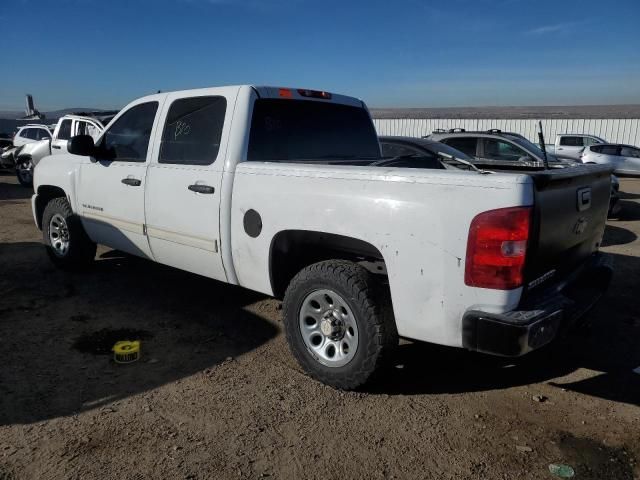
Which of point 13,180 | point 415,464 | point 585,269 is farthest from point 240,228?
point 13,180

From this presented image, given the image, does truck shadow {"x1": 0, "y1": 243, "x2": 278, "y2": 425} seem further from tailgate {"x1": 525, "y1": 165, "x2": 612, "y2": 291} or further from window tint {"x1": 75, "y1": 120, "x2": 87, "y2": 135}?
window tint {"x1": 75, "y1": 120, "x2": 87, "y2": 135}

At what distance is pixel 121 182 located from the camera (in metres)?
4.80

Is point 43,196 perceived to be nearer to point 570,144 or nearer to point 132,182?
point 132,182

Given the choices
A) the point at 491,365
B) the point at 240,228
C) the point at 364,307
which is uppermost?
the point at 240,228

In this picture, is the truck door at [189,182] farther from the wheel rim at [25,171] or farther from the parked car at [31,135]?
the parked car at [31,135]

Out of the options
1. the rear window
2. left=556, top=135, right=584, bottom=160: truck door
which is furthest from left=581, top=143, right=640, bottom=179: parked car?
the rear window

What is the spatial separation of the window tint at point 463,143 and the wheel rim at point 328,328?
347 inches

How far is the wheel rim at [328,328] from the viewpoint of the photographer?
3359mm

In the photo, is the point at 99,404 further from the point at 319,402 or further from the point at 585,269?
the point at 585,269

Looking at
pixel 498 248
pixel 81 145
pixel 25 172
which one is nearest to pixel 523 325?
pixel 498 248

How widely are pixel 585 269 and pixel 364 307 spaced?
171 centimetres

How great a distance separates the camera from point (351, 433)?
302cm

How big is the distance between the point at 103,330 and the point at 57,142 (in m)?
10.1

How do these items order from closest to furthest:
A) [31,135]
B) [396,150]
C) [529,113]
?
[396,150], [31,135], [529,113]
